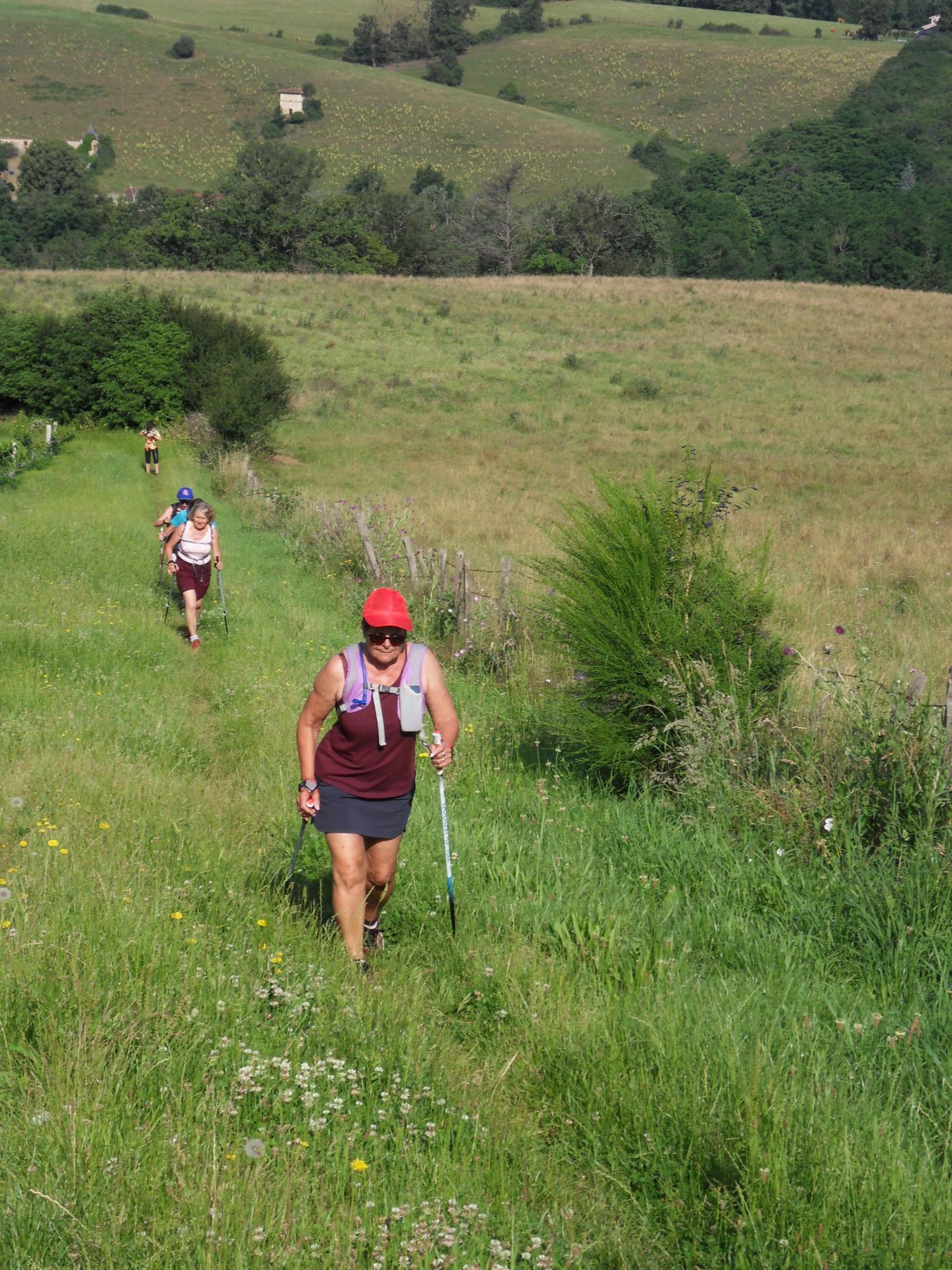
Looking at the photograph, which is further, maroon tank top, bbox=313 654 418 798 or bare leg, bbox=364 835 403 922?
bare leg, bbox=364 835 403 922

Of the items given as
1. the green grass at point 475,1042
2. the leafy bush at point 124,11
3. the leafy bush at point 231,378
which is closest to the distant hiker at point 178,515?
the green grass at point 475,1042

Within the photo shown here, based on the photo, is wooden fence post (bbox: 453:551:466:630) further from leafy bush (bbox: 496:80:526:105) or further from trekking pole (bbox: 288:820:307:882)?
leafy bush (bbox: 496:80:526:105)

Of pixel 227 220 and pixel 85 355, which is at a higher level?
pixel 227 220

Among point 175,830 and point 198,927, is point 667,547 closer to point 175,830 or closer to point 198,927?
point 175,830

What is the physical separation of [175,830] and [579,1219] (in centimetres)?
355

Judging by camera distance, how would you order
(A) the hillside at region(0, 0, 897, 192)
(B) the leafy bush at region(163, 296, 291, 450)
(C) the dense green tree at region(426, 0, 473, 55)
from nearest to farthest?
(B) the leafy bush at region(163, 296, 291, 450) < (A) the hillside at region(0, 0, 897, 192) < (C) the dense green tree at region(426, 0, 473, 55)

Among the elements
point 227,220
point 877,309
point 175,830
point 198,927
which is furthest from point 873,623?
point 227,220

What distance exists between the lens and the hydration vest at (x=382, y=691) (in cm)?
509

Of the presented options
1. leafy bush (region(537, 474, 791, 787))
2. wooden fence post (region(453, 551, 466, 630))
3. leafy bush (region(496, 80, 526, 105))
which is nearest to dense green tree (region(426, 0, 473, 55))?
leafy bush (region(496, 80, 526, 105))

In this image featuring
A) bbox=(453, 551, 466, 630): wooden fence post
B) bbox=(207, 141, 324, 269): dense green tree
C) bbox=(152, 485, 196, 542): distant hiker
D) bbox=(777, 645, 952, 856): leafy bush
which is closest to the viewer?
bbox=(777, 645, 952, 856): leafy bush

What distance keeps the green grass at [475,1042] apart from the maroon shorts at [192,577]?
201 inches

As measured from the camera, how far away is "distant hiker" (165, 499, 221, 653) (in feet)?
40.8

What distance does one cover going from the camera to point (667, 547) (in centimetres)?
796

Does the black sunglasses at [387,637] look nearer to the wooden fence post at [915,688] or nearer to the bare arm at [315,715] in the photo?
the bare arm at [315,715]
